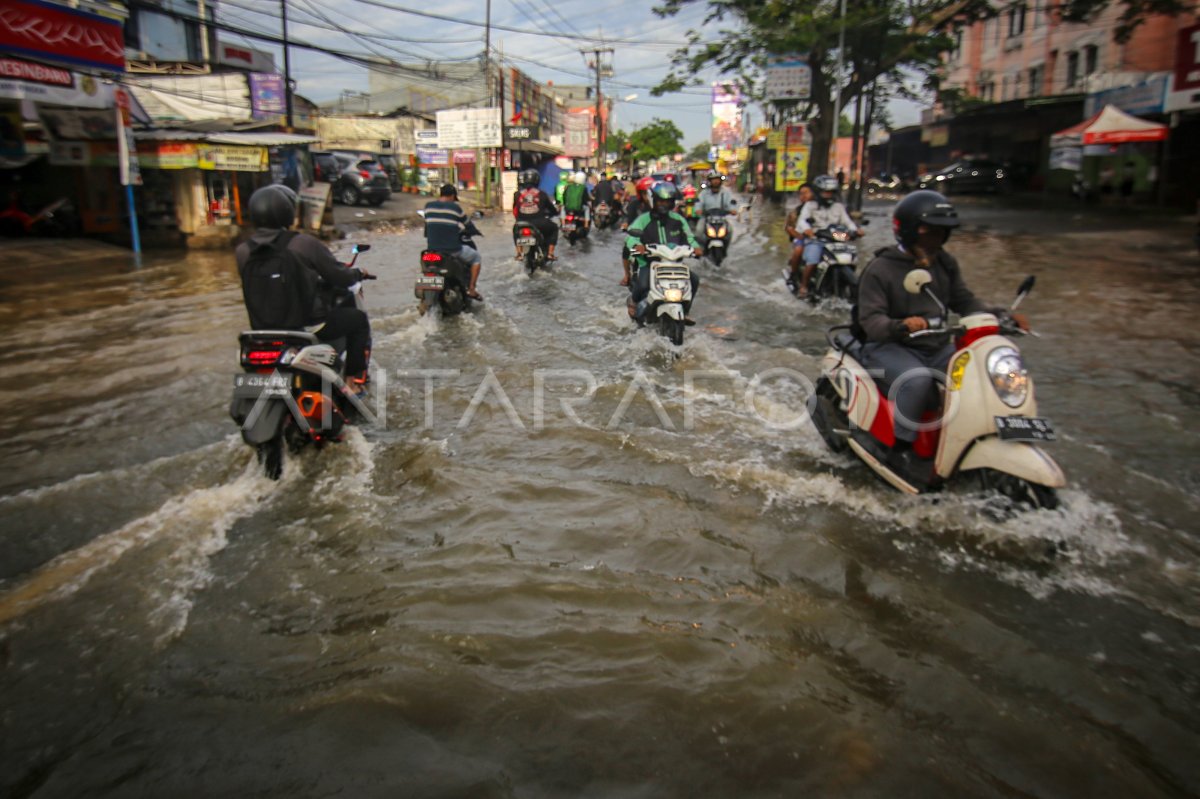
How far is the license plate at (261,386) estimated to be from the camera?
4414mm

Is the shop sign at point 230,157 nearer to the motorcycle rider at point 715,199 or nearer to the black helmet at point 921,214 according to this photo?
the motorcycle rider at point 715,199

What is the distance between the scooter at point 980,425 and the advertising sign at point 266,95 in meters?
27.9

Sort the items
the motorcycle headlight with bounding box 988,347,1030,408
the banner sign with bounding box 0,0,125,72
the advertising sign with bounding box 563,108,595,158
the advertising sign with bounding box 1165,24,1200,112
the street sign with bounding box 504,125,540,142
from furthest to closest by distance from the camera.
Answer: the advertising sign with bounding box 563,108,595,158, the street sign with bounding box 504,125,540,142, the advertising sign with bounding box 1165,24,1200,112, the banner sign with bounding box 0,0,125,72, the motorcycle headlight with bounding box 988,347,1030,408

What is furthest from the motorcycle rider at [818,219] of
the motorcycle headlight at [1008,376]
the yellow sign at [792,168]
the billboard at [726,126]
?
the billboard at [726,126]

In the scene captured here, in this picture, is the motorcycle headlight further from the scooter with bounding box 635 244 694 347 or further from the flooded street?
the scooter with bounding box 635 244 694 347

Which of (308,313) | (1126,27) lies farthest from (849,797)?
Result: (1126,27)

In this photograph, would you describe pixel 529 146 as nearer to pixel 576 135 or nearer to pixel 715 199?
pixel 576 135

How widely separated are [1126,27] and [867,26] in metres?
8.30

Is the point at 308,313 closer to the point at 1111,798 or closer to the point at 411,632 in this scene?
the point at 411,632

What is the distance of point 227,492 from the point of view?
180 inches

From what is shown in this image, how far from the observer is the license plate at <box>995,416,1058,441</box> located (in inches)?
137

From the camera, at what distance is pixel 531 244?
13523 millimetres

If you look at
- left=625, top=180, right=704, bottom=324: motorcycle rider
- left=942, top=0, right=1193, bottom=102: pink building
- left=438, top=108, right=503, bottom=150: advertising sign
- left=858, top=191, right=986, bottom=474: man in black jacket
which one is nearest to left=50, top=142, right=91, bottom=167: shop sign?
left=625, top=180, right=704, bottom=324: motorcycle rider

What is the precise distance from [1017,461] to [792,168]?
3648cm
